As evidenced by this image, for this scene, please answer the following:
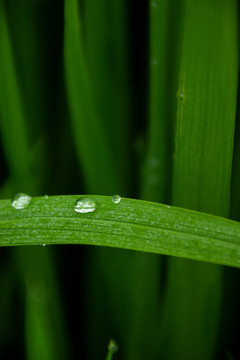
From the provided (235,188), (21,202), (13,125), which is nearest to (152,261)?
(235,188)

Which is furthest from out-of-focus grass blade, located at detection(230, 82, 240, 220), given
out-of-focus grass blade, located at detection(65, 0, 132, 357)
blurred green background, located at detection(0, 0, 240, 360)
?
out-of-focus grass blade, located at detection(65, 0, 132, 357)

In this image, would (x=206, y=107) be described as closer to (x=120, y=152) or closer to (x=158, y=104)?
(x=158, y=104)

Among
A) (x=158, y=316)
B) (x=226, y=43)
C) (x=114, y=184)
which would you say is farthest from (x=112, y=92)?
(x=158, y=316)

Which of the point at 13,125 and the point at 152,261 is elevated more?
the point at 13,125

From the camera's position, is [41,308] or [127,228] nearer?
[127,228]

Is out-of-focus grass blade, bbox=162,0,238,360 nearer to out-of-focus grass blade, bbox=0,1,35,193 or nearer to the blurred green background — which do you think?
the blurred green background

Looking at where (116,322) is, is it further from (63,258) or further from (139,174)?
(139,174)
